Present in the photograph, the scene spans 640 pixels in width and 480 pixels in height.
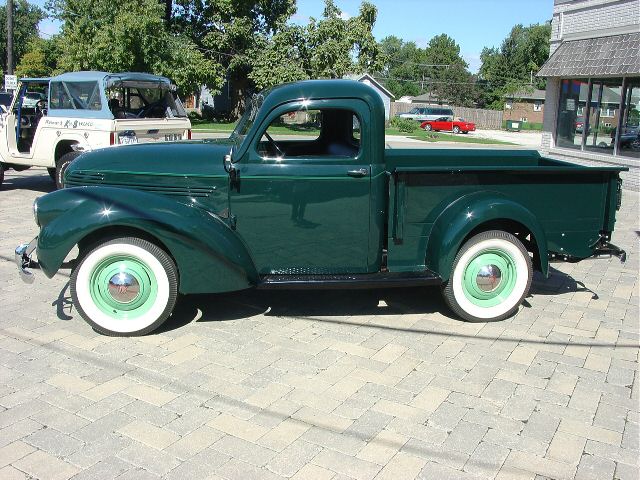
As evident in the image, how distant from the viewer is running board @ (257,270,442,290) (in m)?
4.58

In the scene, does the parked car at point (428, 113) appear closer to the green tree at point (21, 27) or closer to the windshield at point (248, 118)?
the green tree at point (21, 27)

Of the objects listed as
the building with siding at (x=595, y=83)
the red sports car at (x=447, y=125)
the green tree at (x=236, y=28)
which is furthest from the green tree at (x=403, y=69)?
the building with siding at (x=595, y=83)

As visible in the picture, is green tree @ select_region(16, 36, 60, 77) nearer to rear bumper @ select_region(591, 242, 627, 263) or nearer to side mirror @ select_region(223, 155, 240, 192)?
side mirror @ select_region(223, 155, 240, 192)

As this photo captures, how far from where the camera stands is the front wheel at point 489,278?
15.9ft

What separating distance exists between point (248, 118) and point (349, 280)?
63.7 inches

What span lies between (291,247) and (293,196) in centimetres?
42

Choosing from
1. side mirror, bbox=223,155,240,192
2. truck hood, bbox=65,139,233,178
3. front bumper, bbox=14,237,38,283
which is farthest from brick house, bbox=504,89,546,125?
front bumper, bbox=14,237,38,283

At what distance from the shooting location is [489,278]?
16.1 ft

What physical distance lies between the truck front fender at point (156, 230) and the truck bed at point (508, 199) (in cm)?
130

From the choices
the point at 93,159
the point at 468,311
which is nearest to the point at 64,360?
the point at 93,159

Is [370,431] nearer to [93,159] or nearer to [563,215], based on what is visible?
[563,215]

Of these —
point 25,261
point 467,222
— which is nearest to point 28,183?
point 25,261

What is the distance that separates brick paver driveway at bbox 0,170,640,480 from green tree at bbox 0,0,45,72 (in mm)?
64612

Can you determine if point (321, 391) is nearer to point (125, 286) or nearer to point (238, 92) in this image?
point (125, 286)
